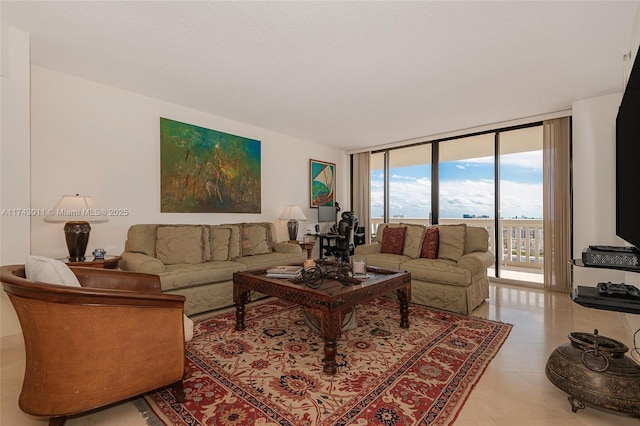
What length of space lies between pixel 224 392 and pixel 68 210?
238 cm

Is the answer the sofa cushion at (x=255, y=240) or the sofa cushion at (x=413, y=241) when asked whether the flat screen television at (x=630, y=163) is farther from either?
the sofa cushion at (x=255, y=240)

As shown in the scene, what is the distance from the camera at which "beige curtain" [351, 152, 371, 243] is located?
6.55 metres

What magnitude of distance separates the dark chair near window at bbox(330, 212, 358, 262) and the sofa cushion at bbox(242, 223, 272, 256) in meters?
1.81

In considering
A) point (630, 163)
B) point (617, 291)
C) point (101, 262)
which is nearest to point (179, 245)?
point (101, 262)

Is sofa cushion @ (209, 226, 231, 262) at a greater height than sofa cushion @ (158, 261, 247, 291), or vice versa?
sofa cushion @ (209, 226, 231, 262)

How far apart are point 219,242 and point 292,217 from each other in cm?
146

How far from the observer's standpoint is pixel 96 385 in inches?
55.6

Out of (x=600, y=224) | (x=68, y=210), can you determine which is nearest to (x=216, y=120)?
(x=68, y=210)

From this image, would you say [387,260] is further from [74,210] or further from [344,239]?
[74,210]

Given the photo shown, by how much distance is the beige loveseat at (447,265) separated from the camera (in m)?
3.20

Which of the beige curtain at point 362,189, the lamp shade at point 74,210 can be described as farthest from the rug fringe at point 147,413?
the beige curtain at point 362,189

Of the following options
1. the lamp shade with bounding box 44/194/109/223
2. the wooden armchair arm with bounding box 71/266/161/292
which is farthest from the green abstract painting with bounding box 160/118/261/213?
the wooden armchair arm with bounding box 71/266/161/292

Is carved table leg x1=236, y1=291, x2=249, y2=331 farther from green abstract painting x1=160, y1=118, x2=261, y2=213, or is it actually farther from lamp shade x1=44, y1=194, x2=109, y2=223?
green abstract painting x1=160, y1=118, x2=261, y2=213

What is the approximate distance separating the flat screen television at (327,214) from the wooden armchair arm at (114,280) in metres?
4.05
